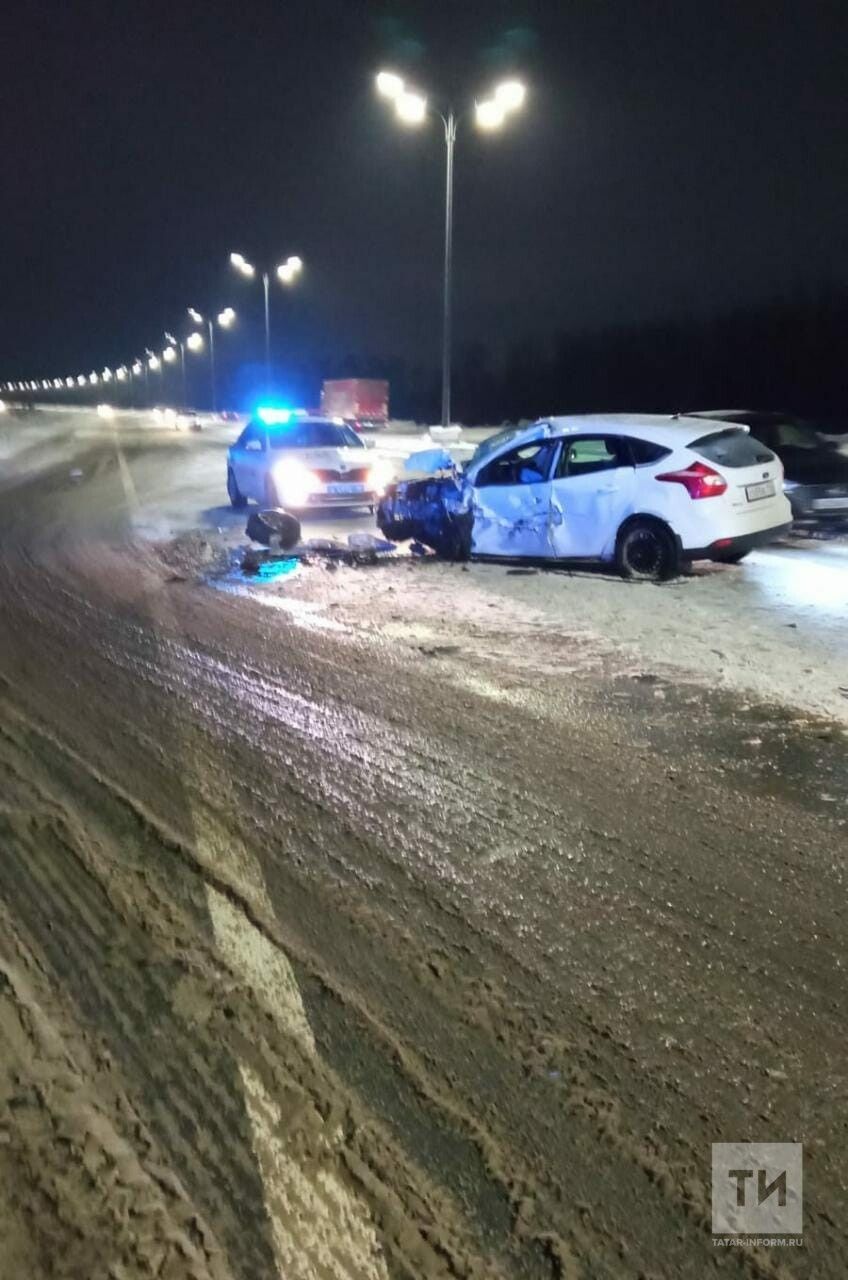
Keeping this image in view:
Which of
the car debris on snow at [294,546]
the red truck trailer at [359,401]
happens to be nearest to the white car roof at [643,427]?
the car debris on snow at [294,546]

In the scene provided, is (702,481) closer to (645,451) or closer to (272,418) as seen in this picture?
(645,451)

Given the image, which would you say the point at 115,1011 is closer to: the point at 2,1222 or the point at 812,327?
the point at 2,1222

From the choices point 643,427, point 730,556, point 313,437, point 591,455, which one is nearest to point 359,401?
point 313,437

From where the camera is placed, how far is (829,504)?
14.2m

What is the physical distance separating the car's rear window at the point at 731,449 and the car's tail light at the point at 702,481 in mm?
143

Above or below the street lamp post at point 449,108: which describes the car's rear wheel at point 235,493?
below

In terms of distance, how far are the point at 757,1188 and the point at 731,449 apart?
8.52 m

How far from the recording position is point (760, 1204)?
9.04ft

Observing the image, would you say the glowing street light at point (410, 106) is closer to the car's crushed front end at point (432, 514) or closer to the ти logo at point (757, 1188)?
the car's crushed front end at point (432, 514)

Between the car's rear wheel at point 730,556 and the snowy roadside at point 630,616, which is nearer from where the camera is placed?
the snowy roadside at point 630,616

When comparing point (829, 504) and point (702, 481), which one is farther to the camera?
point (829, 504)

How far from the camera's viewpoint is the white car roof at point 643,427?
10.3 meters

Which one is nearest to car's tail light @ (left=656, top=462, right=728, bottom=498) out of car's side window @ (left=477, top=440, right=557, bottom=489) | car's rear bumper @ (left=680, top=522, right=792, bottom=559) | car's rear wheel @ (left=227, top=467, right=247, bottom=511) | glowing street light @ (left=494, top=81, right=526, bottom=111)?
car's rear bumper @ (left=680, top=522, right=792, bottom=559)

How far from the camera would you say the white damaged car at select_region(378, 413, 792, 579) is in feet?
33.2
